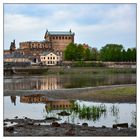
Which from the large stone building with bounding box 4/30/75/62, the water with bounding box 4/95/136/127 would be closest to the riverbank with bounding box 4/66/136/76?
the large stone building with bounding box 4/30/75/62

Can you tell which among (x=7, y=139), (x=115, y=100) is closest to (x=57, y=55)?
(x=115, y=100)

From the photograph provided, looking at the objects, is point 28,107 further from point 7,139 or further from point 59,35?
point 59,35

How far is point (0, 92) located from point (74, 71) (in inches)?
2172

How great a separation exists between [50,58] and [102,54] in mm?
13320

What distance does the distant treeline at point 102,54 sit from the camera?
225 feet

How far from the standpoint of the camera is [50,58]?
264 ft

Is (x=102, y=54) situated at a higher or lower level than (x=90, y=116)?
higher

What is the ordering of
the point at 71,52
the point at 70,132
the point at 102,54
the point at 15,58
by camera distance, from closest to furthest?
1. the point at 70,132
2. the point at 102,54
3. the point at 71,52
4. the point at 15,58

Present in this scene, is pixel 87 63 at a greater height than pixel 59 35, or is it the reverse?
pixel 59 35

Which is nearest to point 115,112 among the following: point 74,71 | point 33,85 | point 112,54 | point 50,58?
point 33,85

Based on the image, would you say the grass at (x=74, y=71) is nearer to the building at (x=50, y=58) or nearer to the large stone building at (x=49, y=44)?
the building at (x=50, y=58)

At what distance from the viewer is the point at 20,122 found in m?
11.7

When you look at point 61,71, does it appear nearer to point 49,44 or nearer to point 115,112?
point 49,44

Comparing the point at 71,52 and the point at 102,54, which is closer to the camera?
the point at 102,54
